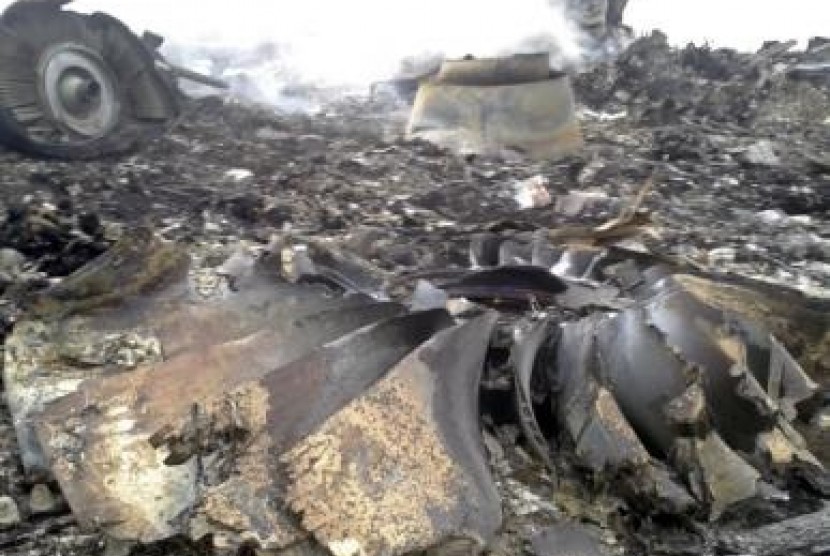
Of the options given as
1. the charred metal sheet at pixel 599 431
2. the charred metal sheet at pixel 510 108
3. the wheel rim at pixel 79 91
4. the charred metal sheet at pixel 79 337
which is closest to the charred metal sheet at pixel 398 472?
the charred metal sheet at pixel 599 431

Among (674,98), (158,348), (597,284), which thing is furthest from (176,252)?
(674,98)

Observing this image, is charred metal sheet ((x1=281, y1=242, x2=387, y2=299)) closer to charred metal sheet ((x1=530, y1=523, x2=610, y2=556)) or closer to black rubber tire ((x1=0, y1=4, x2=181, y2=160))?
charred metal sheet ((x1=530, y1=523, x2=610, y2=556))

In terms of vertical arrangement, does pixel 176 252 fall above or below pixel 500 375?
above

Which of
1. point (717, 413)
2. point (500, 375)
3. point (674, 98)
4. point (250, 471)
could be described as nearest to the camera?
point (250, 471)

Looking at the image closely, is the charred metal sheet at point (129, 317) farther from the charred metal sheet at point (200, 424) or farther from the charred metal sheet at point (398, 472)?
the charred metal sheet at point (398, 472)

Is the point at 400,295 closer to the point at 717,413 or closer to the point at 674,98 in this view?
the point at 717,413

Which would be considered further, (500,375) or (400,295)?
(400,295)

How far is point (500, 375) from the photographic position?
126 inches

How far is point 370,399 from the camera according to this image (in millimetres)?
2639

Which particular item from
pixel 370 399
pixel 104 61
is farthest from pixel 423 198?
pixel 370 399

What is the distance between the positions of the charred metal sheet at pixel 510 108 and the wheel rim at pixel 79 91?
2.55 m

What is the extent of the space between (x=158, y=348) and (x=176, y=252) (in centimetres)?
58

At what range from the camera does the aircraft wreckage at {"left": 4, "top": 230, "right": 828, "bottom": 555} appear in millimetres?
2455

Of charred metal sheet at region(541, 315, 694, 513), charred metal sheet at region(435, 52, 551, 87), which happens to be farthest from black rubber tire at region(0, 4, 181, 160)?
charred metal sheet at region(541, 315, 694, 513)
